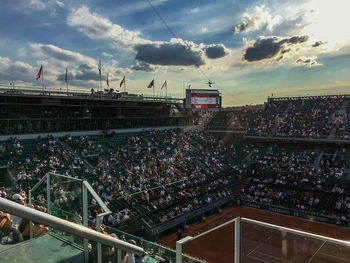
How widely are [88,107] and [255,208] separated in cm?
1977

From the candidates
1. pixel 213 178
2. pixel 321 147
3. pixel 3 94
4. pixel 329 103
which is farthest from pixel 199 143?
pixel 3 94

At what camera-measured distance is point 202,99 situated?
39.0 metres

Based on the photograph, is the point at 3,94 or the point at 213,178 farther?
the point at 213,178

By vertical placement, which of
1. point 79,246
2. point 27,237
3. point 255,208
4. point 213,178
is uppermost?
point 27,237

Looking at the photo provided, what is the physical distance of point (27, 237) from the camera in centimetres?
283

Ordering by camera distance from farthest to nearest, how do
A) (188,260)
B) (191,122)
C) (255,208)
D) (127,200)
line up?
(191,122)
(255,208)
(127,200)
(188,260)

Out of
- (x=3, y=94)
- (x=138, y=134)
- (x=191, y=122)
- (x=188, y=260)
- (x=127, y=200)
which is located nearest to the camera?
(x=188, y=260)

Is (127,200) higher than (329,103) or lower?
lower

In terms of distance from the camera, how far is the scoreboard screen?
37750 mm

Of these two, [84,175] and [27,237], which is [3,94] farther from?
[27,237]

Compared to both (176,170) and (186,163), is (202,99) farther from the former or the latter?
(176,170)

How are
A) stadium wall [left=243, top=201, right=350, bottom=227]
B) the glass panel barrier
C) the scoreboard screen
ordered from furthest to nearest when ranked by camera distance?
the scoreboard screen
stadium wall [left=243, top=201, right=350, bottom=227]
the glass panel barrier

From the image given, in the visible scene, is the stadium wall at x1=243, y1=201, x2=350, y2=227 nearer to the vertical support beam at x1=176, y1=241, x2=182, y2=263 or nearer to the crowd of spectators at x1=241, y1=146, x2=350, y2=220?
the crowd of spectators at x1=241, y1=146, x2=350, y2=220

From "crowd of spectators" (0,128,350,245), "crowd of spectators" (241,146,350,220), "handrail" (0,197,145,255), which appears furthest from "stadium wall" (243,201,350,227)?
"handrail" (0,197,145,255)
